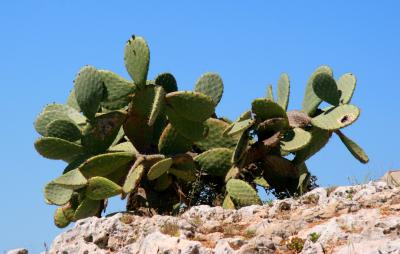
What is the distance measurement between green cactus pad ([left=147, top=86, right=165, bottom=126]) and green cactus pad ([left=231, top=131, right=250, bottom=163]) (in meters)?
1.23

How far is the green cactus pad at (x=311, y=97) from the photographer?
1191cm

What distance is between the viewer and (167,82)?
38.2ft

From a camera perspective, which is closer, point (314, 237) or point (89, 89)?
point (314, 237)

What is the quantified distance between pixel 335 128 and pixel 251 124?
1.24 metres

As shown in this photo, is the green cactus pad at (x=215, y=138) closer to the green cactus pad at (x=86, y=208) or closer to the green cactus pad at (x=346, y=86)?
the green cactus pad at (x=346, y=86)

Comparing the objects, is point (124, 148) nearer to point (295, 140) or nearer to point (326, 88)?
point (295, 140)

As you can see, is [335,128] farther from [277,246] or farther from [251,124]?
[277,246]

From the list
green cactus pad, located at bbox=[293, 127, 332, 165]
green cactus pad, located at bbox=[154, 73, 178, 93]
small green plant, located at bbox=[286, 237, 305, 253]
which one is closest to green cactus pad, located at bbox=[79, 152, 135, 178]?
green cactus pad, located at bbox=[154, 73, 178, 93]

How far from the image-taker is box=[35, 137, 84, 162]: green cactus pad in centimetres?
1130

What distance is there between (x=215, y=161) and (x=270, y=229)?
12.9ft

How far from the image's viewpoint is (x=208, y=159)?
1141cm

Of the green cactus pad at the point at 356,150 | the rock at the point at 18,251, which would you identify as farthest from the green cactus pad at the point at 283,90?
the rock at the point at 18,251

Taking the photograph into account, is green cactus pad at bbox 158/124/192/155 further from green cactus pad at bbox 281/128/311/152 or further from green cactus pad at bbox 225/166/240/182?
green cactus pad at bbox 281/128/311/152

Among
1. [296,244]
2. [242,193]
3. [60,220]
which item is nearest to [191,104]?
[242,193]
